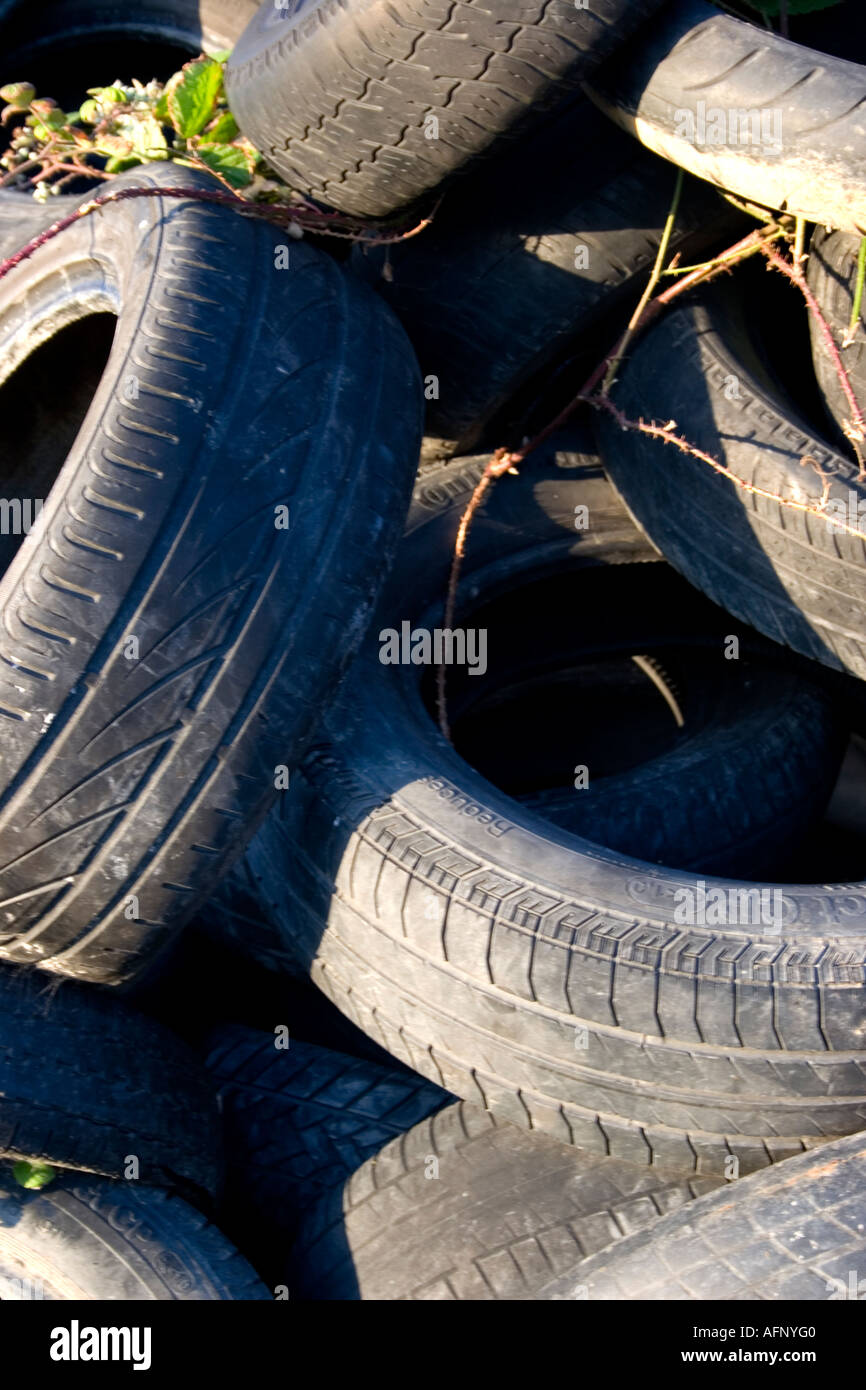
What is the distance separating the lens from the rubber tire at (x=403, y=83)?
2031 millimetres

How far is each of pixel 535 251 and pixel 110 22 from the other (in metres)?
2.04

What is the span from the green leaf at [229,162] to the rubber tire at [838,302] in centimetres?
107

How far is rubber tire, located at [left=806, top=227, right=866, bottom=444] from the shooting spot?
7.75 ft

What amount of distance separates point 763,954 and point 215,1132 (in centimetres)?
96

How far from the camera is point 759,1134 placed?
1.90 metres

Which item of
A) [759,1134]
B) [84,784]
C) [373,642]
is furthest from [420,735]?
[759,1134]

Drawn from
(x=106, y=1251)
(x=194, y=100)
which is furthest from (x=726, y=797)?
(x=194, y=100)

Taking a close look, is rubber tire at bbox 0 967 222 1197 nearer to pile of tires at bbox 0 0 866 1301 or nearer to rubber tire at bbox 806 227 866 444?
pile of tires at bbox 0 0 866 1301

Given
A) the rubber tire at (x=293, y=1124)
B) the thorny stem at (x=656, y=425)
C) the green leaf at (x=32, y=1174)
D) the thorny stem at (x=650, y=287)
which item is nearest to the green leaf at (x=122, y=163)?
the thorny stem at (x=656, y=425)

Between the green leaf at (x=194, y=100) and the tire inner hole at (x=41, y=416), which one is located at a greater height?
the green leaf at (x=194, y=100)

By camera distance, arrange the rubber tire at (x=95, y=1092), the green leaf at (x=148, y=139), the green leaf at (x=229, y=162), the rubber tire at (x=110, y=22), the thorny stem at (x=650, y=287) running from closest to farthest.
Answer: the rubber tire at (x=95, y=1092) → the thorny stem at (x=650, y=287) → the green leaf at (x=229, y=162) → the green leaf at (x=148, y=139) → the rubber tire at (x=110, y=22)

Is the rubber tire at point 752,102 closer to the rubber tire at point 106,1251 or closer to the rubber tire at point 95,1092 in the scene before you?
the rubber tire at point 95,1092

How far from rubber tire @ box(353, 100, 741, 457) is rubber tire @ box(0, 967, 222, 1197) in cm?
138

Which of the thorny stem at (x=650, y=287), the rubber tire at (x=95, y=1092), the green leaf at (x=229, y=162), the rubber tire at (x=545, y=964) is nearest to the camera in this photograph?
the rubber tire at (x=545, y=964)
